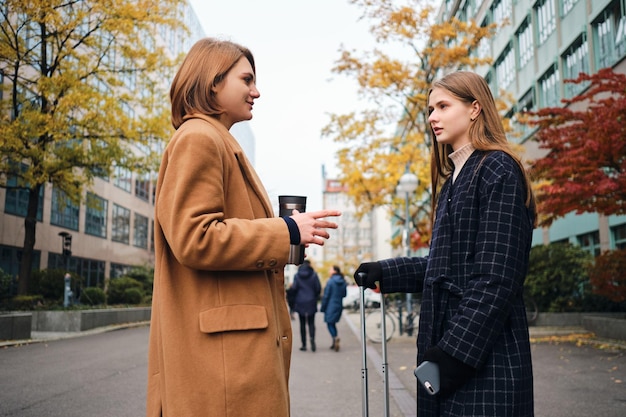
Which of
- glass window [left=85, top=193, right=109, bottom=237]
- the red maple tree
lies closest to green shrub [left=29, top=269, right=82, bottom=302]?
glass window [left=85, top=193, right=109, bottom=237]

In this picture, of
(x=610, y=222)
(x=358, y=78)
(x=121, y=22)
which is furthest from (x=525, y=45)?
(x=121, y=22)

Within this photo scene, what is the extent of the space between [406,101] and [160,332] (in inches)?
758

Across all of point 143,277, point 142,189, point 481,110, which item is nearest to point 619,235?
point 481,110

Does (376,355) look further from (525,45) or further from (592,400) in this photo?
(525,45)

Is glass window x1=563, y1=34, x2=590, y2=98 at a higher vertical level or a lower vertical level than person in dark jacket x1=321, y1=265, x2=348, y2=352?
higher

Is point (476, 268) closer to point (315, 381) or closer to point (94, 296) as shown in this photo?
point (315, 381)

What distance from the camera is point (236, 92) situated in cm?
240

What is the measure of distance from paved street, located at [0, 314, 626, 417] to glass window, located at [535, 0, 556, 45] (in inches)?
704

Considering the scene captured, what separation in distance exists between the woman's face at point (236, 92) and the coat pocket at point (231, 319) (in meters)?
0.72

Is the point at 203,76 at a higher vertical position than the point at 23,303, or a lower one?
higher

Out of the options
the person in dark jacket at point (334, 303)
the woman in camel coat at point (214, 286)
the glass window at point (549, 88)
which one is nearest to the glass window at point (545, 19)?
the glass window at point (549, 88)

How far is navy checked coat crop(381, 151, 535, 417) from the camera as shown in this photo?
226 centimetres

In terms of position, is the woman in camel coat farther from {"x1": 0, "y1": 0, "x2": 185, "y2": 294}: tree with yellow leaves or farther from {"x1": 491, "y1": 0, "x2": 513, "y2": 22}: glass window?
{"x1": 491, "y1": 0, "x2": 513, "y2": 22}: glass window

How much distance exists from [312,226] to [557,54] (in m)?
27.1
